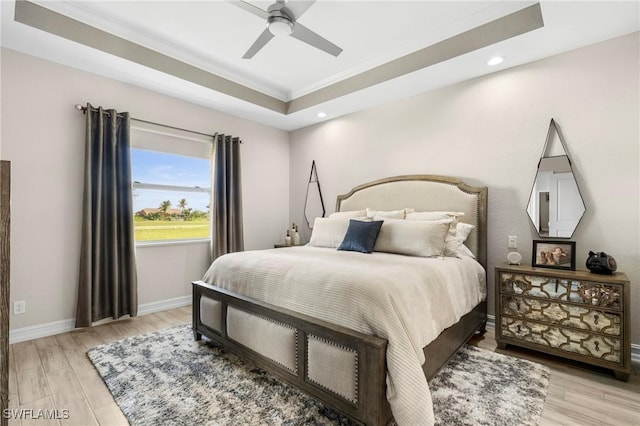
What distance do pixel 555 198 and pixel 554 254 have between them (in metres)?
0.52

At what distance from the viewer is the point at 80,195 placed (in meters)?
3.10

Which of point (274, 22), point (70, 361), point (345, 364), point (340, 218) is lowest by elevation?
point (70, 361)

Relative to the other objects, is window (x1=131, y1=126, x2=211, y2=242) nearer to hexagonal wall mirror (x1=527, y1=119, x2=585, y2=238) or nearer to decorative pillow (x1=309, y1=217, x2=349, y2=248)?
decorative pillow (x1=309, y1=217, x2=349, y2=248)

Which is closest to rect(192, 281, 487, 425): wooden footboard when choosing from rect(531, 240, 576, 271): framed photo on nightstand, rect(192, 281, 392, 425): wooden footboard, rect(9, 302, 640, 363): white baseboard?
rect(192, 281, 392, 425): wooden footboard

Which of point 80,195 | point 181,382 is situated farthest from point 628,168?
point 80,195

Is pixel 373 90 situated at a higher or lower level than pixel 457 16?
lower

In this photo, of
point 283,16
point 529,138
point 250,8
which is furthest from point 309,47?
point 529,138

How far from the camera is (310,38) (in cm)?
243

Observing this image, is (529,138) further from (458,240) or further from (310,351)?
(310,351)

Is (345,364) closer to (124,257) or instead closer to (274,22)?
(274,22)

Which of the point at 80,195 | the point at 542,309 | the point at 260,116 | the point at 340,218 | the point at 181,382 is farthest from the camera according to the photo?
the point at 260,116

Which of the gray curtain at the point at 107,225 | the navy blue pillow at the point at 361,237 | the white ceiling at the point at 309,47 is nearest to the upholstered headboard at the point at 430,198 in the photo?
the navy blue pillow at the point at 361,237

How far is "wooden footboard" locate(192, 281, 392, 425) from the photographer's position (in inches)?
58.0

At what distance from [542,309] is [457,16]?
2.52 m
